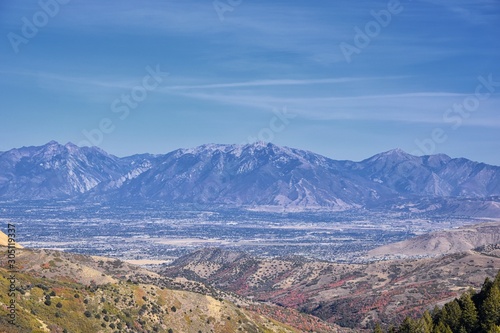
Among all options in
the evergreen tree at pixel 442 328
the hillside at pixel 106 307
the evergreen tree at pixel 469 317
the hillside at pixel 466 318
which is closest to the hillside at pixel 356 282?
the hillside at pixel 106 307

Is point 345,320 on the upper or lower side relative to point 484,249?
lower

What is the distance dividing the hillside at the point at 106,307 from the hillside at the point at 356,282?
18742 millimetres

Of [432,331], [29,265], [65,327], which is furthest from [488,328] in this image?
[29,265]

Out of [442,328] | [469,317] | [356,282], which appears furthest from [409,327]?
[356,282]

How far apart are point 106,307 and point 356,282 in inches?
3658

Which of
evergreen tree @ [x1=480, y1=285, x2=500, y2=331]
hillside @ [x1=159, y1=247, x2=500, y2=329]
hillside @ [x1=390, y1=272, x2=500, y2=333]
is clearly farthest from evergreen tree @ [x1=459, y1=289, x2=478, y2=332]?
hillside @ [x1=159, y1=247, x2=500, y2=329]

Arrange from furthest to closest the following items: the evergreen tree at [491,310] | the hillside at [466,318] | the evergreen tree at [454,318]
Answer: the evergreen tree at [454,318], the hillside at [466,318], the evergreen tree at [491,310]

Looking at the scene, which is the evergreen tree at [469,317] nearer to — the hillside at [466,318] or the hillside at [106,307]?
the hillside at [466,318]

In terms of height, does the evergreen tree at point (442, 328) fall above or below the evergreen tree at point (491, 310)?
below

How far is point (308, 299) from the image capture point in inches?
6137

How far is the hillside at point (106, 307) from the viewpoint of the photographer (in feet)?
236

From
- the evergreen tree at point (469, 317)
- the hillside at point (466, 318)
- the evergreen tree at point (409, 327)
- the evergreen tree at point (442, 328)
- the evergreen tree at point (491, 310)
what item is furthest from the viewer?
the evergreen tree at point (469, 317)

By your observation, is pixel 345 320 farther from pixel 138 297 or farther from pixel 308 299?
pixel 138 297

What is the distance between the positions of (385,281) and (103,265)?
65047mm
